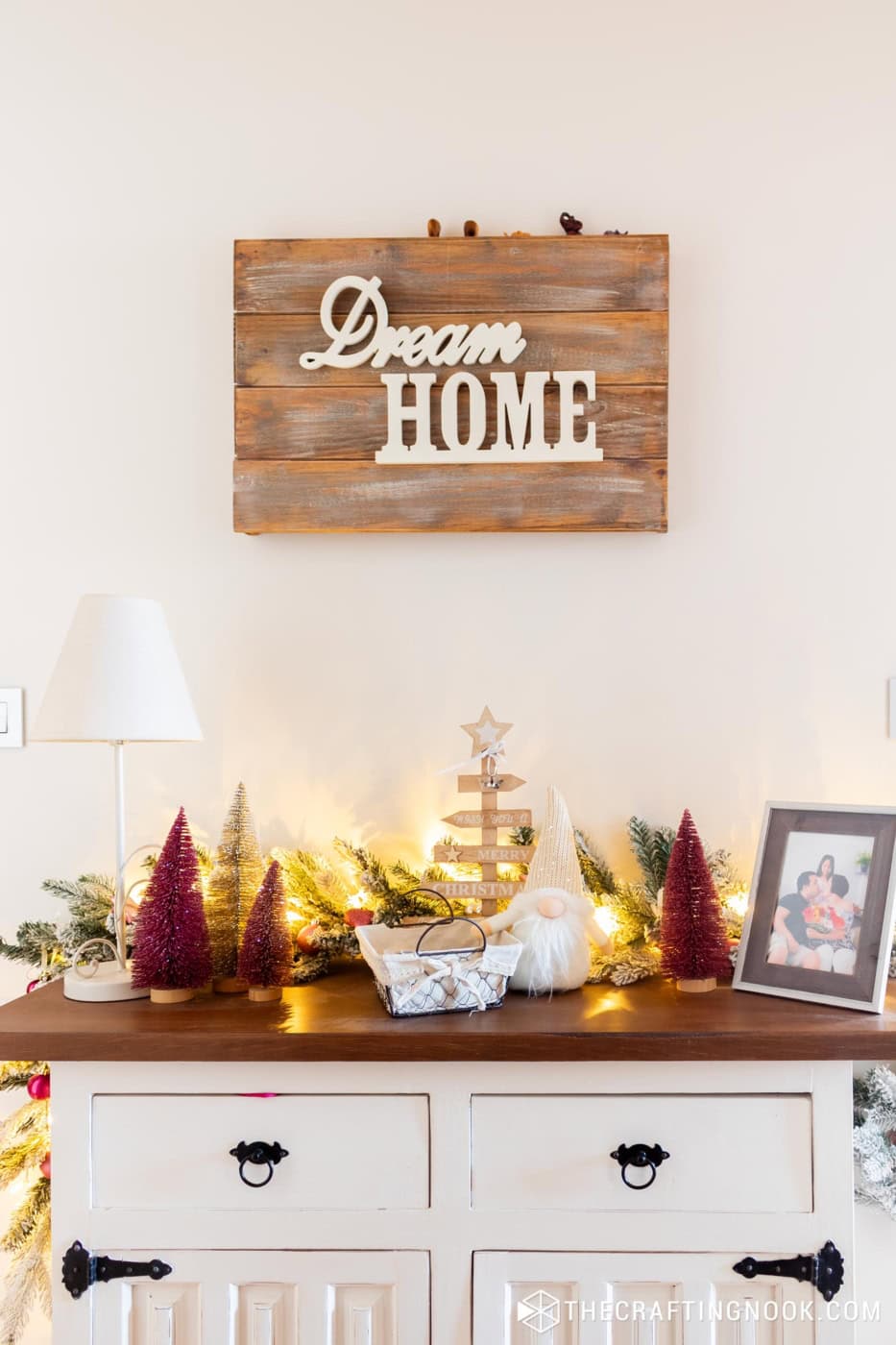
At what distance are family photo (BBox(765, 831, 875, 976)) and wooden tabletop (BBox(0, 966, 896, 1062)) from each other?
93mm

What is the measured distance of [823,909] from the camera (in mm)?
1322

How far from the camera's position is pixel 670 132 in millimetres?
1639

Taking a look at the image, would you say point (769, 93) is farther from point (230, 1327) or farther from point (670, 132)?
point (230, 1327)

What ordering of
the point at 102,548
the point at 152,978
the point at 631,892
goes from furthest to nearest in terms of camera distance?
the point at 102,548 < the point at 631,892 < the point at 152,978

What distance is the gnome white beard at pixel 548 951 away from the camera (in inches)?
51.2

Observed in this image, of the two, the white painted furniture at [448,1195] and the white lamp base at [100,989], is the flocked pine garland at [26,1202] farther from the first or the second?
the white painted furniture at [448,1195]

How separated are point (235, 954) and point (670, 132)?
4.90 ft

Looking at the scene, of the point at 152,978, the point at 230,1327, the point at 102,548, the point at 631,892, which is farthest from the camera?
the point at 102,548

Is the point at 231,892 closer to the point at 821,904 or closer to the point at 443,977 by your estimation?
the point at 443,977

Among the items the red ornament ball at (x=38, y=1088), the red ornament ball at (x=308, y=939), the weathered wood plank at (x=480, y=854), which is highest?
the weathered wood plank at (x=480, y=854)

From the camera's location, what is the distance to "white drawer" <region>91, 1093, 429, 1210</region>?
46.4 inches

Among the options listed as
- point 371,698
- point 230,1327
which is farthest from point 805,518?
point 230,1327

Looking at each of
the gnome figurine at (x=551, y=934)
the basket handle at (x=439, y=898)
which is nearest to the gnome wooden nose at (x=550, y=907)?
the gnome figurine at (x=551, y=934)

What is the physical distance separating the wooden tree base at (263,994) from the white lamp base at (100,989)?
151 mm
